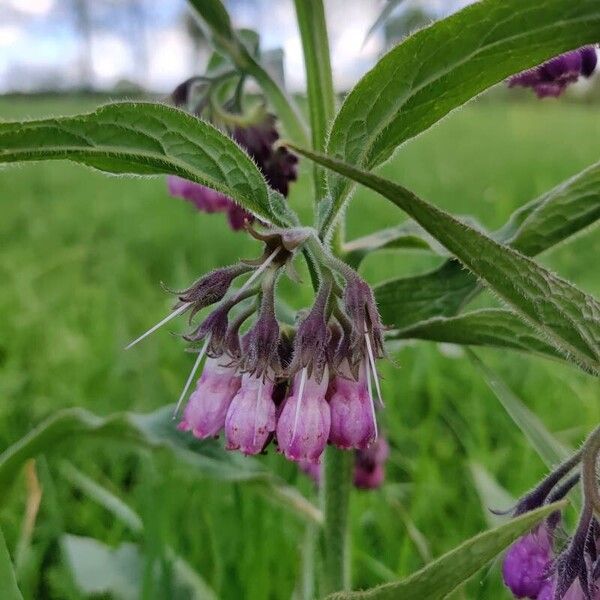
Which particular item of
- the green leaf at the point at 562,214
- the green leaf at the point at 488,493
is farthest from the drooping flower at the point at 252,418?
the green leaf at the point at 488,493

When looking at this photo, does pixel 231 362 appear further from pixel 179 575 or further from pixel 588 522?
pixel 179 575

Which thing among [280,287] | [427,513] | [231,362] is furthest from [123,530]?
[280,287]

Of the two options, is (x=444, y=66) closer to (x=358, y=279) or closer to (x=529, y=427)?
(x=358, y=279)

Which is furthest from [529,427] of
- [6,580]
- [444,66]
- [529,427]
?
[6,580]

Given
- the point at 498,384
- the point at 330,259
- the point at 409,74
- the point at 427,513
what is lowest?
the point at 427,513

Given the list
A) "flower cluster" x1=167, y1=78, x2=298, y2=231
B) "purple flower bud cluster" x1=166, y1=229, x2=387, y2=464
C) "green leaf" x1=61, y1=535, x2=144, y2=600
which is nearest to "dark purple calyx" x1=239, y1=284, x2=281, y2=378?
"purple flower bud cluster" x1=166, y1=229, x2=387, y2=464

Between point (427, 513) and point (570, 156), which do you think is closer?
point (427, 513)

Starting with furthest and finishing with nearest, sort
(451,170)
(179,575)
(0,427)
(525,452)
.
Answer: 1. (451,170)
2. (0,427)
3. (525,452)
4. (179,575)

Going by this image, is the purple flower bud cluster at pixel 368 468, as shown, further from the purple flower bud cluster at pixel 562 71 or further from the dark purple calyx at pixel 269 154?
the purple flower bud cluster at pixel 562 71
